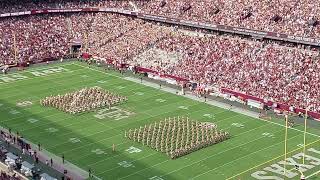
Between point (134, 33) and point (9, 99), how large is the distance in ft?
79.0

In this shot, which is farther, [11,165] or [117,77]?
[117,77]

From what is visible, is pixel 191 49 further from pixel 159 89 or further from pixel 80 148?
pixel 80 148

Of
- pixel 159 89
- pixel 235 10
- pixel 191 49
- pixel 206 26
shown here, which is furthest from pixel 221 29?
pixel 159 89

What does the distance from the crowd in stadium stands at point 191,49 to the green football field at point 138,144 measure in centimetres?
541

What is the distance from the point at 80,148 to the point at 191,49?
2595 centimetres

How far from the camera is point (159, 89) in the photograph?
5009 cm

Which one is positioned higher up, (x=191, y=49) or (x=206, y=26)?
(x=206, y=26)

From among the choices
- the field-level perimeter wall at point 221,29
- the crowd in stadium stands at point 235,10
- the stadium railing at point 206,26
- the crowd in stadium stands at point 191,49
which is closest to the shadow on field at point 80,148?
the field-level perimeter wall at point 221,29

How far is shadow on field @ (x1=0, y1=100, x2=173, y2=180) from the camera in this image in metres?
31.9

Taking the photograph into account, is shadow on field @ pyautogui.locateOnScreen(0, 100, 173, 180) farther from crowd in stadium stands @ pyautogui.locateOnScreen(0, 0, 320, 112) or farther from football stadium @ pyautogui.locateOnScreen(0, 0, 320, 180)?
crowd in stadium stands @ pyautogui.locateOnScreen(0, 0, 320, 112)

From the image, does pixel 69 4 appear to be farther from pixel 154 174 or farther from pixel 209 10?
pixel 154 174

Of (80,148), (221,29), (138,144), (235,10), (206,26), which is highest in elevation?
(235,10)

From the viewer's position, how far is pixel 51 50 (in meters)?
64.7

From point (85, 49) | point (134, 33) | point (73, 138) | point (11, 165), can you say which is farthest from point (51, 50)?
point (11, 165)
